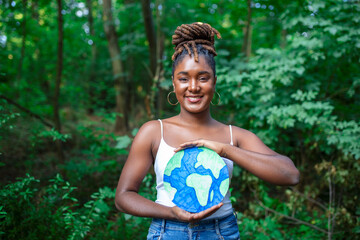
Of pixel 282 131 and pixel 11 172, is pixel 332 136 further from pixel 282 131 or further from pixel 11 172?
pixel 11 172

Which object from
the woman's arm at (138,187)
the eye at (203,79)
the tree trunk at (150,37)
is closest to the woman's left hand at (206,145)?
the woman's arm at (138,187)

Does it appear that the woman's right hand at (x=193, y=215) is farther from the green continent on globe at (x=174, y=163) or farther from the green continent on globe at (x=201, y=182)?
the green continent on globe at (x=174, y=163)

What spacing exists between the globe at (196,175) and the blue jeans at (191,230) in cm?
16

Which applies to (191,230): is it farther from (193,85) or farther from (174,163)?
(193,85)

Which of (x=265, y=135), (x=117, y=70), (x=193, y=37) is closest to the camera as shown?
(x=193, y=37)

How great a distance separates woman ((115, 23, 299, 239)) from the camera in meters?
1.49

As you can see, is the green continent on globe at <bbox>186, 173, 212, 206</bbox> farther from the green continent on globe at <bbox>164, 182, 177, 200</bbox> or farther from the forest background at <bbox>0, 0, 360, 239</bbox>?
the forest background at <bbox>0, 0, 360, 239</bbox>

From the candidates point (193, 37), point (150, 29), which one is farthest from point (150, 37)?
point (193, 37)

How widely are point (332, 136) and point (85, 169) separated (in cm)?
363

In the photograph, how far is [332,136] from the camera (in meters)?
3.47

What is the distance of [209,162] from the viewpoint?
1475 millimetres

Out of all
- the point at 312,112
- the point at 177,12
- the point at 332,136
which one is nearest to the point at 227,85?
the point at 312,112

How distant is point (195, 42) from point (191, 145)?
2.14 ft

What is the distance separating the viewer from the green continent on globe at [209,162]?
1467 mm
